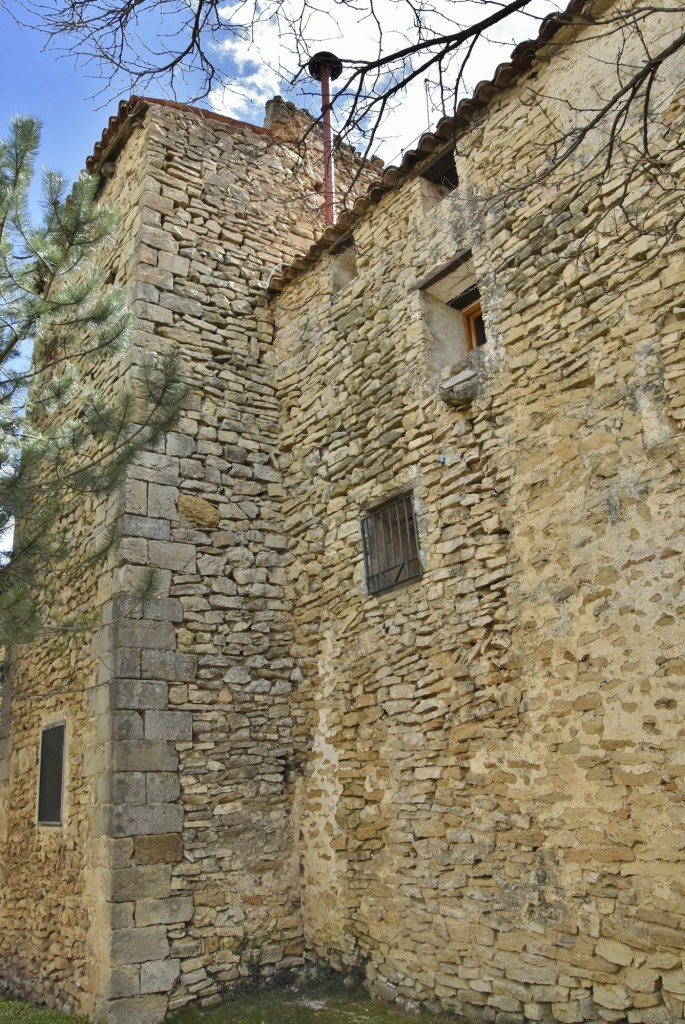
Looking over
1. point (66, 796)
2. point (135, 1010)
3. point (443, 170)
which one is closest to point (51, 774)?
point (66, 796)

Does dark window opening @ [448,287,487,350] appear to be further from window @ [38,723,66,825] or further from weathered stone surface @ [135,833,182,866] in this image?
window @ [38,723,66,825]

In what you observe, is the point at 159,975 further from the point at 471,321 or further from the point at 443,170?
the point at 443,170

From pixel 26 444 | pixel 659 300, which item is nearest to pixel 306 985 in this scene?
pixel 26 444

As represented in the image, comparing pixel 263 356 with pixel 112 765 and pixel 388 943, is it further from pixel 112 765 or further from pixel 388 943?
pixel 388 943

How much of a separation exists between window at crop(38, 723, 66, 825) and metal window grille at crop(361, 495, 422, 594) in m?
2.85

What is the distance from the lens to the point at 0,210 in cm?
520

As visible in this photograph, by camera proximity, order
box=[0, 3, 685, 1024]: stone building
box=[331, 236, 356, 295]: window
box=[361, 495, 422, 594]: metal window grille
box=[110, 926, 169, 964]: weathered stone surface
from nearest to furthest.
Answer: box=[0, 3, 685, 1024]: stone building < box=[110, 926, 169, 964]: weathered stone surface < box=[361, 495, 422, 594]: metal window grille < box=[331, 236, 356, 295]: window

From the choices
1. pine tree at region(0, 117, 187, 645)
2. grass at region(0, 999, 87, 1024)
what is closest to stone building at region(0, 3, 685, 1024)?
grass at region(0, 999, 87, 1024)

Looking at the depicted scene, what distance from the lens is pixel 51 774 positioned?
22.3 ft

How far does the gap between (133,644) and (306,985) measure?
2.72 metres

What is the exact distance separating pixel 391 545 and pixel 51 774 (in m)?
3.41

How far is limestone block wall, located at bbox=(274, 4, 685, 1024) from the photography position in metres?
4.18

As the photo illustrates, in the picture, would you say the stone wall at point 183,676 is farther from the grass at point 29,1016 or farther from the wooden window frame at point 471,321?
the wooden window frame at point 471,321

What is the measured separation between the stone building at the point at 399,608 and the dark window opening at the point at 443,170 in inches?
0.9
